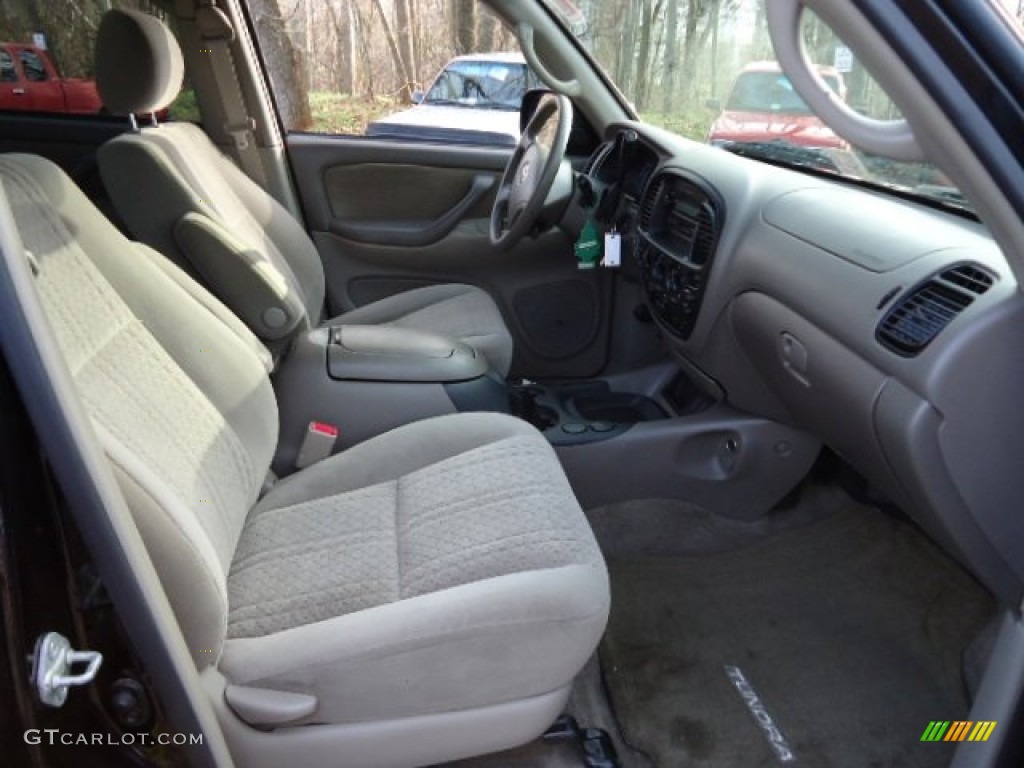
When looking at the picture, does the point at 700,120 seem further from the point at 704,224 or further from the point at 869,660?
the point at 869,660

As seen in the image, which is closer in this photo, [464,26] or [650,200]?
[650,200]

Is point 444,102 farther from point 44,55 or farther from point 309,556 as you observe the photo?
point 309,556

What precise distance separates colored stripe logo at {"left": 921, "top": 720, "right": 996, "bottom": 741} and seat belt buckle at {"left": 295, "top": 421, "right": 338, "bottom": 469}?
3.91 ft

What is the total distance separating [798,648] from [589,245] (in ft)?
3.71

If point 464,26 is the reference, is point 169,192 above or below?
below

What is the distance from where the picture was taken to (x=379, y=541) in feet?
4.40

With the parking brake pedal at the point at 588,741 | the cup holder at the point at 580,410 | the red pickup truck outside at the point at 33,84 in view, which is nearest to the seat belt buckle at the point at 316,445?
the cup holder at the point at 580,410

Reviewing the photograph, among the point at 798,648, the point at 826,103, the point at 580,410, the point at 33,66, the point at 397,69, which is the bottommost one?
the point at 798,648

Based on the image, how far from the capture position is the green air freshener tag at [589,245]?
2.39m

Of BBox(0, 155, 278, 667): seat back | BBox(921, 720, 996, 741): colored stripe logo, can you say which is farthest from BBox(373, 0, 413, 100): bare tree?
BBox(921, 720, 996, 741): colored stripe logo

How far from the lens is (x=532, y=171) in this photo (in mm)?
2248

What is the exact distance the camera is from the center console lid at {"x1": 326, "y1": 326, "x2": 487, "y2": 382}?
6.17 feet

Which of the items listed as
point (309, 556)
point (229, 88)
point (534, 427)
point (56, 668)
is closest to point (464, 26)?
point (229, 88)

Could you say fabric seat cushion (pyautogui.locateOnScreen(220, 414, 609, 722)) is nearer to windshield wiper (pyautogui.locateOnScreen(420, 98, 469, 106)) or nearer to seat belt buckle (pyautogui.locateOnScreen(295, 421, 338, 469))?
seat belt buckle (pyautogui.locateOnScreen(295, 421, 338, 469))
